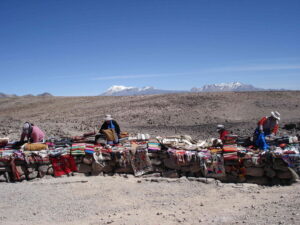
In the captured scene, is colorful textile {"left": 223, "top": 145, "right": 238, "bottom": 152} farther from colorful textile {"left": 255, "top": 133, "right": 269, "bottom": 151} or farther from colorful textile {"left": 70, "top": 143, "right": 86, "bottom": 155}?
colorful textile {"left": 70, "top": 143, "right": 86, "bottom": 155}

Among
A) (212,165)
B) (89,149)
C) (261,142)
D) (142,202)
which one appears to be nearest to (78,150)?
(89,149)

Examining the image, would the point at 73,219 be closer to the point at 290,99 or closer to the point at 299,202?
the point at 299,202

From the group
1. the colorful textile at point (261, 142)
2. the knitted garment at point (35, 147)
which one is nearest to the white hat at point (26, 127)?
the knitted garment at point (35, 147)

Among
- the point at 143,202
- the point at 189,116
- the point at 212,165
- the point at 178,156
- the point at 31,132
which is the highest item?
the point at 31,132

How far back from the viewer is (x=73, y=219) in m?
5.96

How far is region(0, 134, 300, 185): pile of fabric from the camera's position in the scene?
762 cm

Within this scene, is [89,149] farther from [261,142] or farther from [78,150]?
[261,142]

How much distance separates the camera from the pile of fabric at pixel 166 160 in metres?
7.62

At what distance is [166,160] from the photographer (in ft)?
27.4

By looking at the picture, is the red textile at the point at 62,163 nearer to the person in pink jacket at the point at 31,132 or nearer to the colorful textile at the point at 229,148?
the person in pink jacket at the point at 31,132

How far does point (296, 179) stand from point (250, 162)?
1.13m

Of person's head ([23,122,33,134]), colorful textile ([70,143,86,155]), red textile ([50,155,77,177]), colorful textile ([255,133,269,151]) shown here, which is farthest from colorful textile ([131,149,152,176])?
person's head ([23,122,33,134])

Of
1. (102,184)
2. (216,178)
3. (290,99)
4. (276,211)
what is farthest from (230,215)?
(290,99)

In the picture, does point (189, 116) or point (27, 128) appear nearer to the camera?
point (27, 128)
